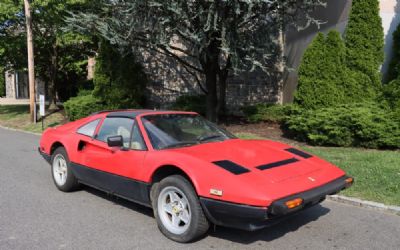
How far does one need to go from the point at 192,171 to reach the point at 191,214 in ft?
1.44

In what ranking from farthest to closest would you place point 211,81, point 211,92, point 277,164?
point 211,92 < point 211,81 < point 277,164

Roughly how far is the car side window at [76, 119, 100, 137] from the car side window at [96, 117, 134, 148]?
0.20 meters

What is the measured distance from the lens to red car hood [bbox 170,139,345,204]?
12.3 ft

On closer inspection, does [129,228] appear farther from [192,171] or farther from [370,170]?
[370,170]

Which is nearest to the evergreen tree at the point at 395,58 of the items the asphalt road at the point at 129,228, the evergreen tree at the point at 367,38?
the evergreen tree at the point at 367,38

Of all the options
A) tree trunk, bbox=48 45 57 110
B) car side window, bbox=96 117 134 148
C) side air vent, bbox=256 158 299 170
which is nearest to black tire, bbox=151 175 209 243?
side air vent, bbox=256 158 299 170

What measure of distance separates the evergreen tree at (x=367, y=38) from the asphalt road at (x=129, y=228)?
21.3 feet

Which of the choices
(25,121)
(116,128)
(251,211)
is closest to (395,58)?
(116,128)

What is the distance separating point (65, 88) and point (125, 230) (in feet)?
91.2

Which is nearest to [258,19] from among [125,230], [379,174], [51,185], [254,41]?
[254,41]

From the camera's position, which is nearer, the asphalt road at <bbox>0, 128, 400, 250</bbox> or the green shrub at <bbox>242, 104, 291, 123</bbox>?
the asphalt road at <bbox>0, 128, 400, 250</bbox>

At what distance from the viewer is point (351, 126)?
31.0 feet

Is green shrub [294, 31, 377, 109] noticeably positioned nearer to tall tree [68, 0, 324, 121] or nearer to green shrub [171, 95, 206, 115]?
tall tree [68, 0, 324, 121]

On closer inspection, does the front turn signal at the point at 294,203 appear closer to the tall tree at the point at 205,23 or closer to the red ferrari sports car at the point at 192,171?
the red ferrari sports car at the point at 192,171
